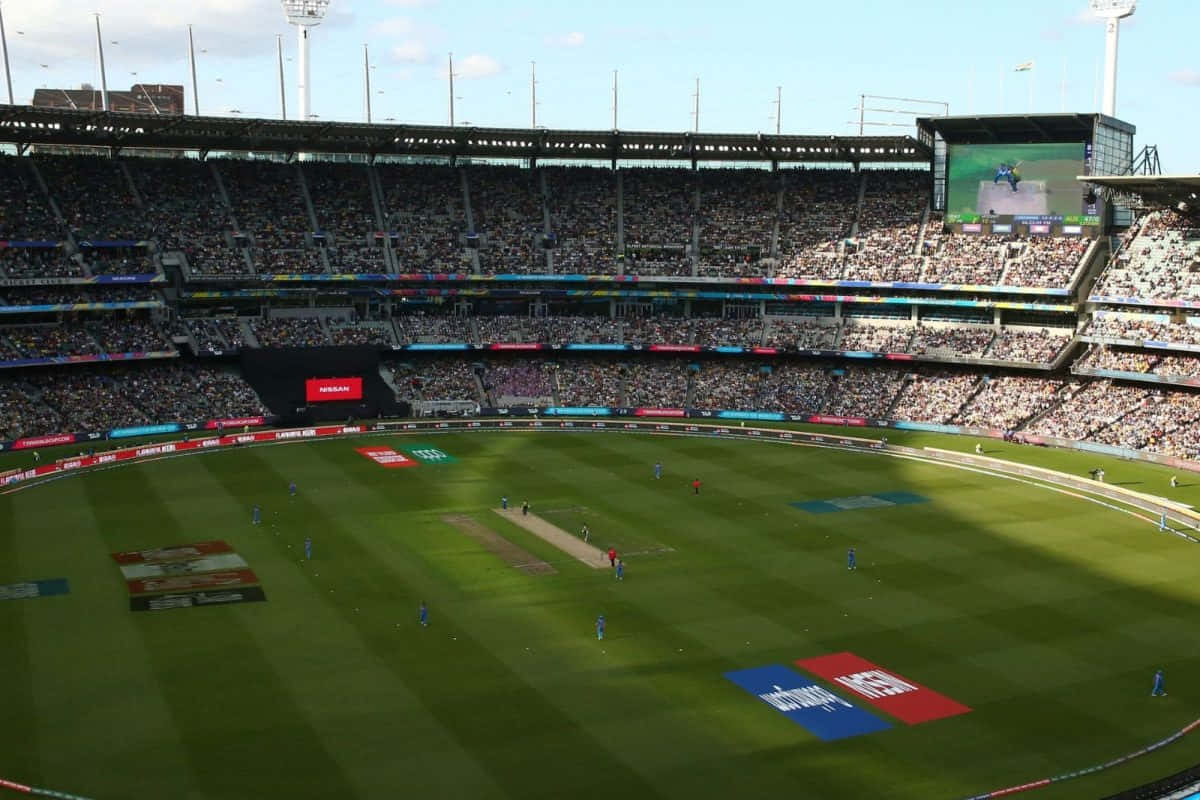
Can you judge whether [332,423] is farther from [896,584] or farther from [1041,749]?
[1041,749]

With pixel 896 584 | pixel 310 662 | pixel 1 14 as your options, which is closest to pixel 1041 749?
pixel 896 584

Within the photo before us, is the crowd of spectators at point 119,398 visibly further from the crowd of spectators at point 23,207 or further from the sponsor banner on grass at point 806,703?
the sponsor banner on grass at point 806,703

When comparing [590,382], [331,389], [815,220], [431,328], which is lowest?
[590,382]

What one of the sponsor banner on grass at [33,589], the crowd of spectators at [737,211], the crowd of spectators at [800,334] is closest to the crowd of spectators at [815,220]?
the crowd of spectators at [737,211]

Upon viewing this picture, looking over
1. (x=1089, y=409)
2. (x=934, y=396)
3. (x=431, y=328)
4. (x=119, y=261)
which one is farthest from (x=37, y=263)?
(x=1089, y=409)

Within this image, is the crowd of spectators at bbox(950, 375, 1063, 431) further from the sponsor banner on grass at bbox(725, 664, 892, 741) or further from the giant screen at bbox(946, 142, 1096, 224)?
the sponsor banner on grass at bbox(725, 664, 892, 741)

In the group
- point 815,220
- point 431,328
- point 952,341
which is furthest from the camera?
point 815,220

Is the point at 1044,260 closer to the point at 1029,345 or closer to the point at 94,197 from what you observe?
the point at 1029,345
